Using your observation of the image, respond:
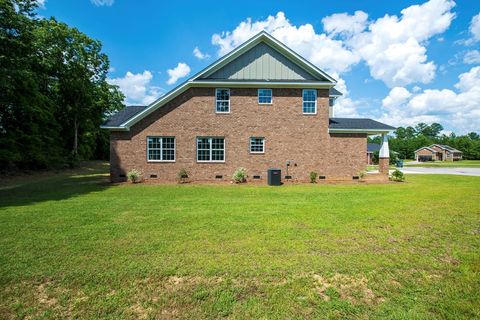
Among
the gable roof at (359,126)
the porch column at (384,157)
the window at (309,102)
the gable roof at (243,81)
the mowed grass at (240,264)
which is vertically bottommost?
the mowed grass at (240,264)

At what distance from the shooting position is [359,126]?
17484mm

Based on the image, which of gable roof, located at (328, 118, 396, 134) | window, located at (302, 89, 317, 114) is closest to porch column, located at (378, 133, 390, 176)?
gable roof, located at (328, 118, 396, 134)

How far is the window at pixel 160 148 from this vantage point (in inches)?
656

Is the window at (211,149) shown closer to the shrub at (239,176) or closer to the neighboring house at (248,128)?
the neighboring house at (248,128)

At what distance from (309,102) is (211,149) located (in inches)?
309

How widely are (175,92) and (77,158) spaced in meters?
20.9

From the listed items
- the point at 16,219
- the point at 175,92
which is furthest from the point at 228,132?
the point at 16,219

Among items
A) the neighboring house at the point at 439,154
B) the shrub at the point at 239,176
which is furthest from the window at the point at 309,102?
the neighboring house at the point at 439,154

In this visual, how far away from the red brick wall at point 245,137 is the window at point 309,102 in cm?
36

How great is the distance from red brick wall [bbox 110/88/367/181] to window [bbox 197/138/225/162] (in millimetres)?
353

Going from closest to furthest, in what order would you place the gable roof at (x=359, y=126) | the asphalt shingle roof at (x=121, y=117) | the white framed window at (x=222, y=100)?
the asphalt shingle roof at (x=121, y=117) < the white framed window at (x=222, y=100) < the gable roof at (x=359, y=126)

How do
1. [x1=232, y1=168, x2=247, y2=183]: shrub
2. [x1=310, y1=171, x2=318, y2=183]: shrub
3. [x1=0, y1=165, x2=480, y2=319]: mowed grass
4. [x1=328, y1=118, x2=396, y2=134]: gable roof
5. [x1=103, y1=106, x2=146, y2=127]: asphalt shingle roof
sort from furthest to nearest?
[x1=328, y1=118, x2=396, y2=134]: gable roof < [x1=103, y1=106, x2=146, y2=127]: asphalt shingle roof < [x1=310, y1=171, x2=318, y2=183]: shrub < [x1=232, y1=168, x2=247, y2=183]: shrub < [x1=0, y1=165, x2=480, y2=319]: mowed grass

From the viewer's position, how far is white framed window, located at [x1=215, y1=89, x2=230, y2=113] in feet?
55.1

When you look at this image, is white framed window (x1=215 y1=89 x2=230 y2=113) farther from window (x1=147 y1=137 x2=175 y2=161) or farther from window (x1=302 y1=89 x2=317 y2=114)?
window (x1=302 y1=89 x2=317 y2=114)
